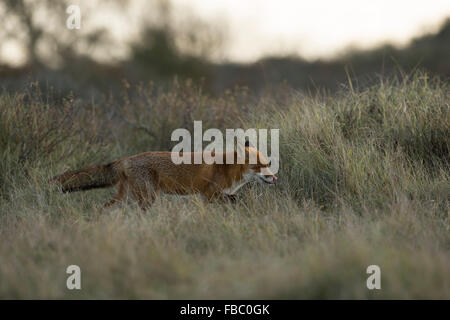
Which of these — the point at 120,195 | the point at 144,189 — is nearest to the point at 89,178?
the point at 120,195

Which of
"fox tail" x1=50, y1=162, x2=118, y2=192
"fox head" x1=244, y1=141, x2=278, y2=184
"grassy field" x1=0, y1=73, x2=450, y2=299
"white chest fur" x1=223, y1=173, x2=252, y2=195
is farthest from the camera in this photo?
"white chest fur" x1=223, y1=173, x2=252, y2=195

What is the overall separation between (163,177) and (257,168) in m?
1.24

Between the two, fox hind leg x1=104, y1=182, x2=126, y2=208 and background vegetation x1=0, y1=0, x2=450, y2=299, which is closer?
background vegetation x1=0, y1=0, x2=450, y2=299

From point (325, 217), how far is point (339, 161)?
1.29m

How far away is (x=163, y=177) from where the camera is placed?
18.4ft

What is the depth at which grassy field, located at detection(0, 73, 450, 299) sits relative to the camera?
3479 mm

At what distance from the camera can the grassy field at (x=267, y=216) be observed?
3479 mm

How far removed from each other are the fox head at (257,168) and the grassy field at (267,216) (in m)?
0.22

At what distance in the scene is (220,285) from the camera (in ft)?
11.4

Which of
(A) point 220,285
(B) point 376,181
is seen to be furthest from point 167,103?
(A) point 220,285

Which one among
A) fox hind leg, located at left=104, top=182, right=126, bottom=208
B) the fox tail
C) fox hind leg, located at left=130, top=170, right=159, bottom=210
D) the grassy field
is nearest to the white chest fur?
A: the grassy field

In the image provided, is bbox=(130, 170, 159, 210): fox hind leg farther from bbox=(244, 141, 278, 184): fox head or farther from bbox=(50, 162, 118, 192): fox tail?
bbox=(244, 141, 278, 184): fox head

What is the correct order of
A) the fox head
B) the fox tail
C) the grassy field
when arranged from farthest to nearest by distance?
the fox head
the fox tail
the grassy field

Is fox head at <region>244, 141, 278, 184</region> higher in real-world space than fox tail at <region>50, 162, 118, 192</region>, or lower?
higher
